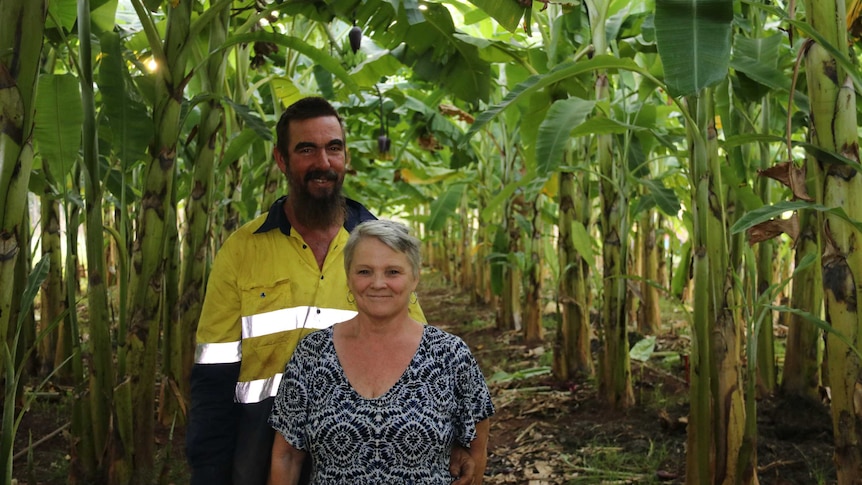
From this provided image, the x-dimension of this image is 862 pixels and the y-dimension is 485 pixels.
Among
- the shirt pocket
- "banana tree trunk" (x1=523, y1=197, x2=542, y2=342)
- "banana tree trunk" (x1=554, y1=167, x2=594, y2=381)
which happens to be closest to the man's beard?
the shirt pocket

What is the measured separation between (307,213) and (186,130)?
145 inches

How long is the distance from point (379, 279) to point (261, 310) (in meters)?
0.47

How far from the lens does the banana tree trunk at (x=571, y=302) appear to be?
4.73 m

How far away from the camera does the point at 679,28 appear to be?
2012mm

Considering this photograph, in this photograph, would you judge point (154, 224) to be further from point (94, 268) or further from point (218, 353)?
point (218, 353)

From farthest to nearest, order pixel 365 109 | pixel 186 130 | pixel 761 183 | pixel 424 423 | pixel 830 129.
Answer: pixel 365 109, pixel 186 130, pixel 761 183, pixel 830 129, pixel 424 423

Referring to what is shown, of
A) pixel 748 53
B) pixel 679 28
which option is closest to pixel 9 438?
pixel 679 28

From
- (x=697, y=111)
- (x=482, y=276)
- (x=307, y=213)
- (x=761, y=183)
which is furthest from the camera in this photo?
(x=482, y=276)

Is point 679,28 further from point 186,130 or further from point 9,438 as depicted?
point 186,130

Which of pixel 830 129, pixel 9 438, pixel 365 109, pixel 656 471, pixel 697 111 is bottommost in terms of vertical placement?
pixel 656 471

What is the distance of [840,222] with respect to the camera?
1.97 meters

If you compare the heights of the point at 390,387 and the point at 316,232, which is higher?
the point at 316,232

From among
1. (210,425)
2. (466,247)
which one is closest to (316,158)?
(210,425)

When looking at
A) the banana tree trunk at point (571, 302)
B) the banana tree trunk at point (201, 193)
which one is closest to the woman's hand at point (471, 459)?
the banana tree trunk at point (201, 193)
